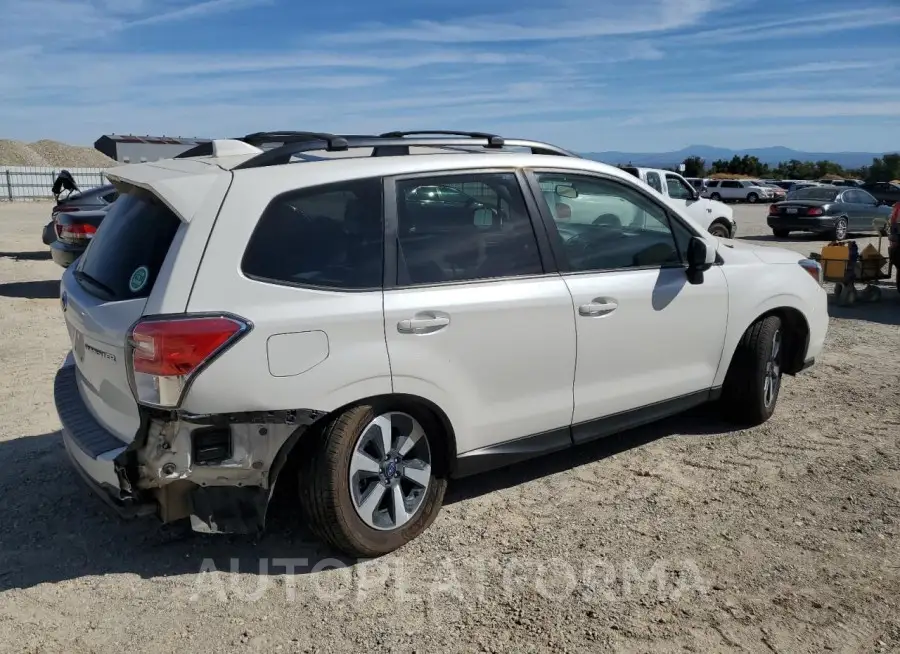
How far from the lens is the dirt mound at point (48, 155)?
60.5 metres

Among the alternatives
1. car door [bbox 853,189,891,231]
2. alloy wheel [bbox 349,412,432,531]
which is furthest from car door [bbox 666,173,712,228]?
alloy wheel [bbox 349,412,432,531]

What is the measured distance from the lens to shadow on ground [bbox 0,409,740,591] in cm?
384

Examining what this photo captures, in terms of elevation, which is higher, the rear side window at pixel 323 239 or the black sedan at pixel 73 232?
the rear side window at pixel 323 239

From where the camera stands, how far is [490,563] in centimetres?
387

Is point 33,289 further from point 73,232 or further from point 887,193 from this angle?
point 887,193

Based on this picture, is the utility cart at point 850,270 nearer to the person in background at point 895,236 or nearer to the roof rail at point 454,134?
the person in background at point 895,236

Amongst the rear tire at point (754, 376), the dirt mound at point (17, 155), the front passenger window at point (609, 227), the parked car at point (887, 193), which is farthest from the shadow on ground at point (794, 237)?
the dirt mound at point (17, 155)

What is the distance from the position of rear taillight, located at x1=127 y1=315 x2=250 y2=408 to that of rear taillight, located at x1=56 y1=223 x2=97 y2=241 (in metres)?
7.75

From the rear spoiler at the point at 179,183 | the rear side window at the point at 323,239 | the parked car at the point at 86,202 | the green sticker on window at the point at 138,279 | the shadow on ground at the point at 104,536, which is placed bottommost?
the shadow on ground at the point at 104,536

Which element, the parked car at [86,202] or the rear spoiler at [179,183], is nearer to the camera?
the rear spoiler at [179,183]

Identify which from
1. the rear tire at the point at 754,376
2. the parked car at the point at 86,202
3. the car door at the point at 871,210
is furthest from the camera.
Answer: the car door at the point at 871,210

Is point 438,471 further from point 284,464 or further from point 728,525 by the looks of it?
point 728,525

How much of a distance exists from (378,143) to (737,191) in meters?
45.6

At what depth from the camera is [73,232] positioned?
34.5ft
